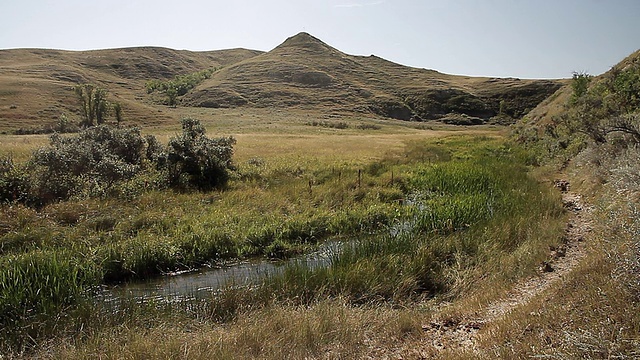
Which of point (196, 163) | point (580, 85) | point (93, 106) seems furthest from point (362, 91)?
point (196, 163)

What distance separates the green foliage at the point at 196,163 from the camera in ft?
68.0

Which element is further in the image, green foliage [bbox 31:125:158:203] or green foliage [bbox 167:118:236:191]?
green foliage [bbox 167:118:236:191]

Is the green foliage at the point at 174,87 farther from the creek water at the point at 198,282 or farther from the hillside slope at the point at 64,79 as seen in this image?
the creek water at the point at 198,282

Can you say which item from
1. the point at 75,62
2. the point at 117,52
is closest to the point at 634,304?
the point at 75,62

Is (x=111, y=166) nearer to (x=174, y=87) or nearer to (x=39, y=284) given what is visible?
(x=39, y=284)

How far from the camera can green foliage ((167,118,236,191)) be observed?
20719 millimetres

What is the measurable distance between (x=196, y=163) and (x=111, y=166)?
432cm

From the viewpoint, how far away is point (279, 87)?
446 ft

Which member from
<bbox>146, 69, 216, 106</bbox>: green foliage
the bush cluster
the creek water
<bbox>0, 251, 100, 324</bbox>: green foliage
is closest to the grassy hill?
<bbox>146, 69, 216, 106</bbox>: green foliage

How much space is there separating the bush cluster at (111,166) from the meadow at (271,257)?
123 centimetres

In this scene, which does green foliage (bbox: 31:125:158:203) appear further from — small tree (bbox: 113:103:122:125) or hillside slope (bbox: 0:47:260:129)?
small tree (bbox: 113:103:122:125)

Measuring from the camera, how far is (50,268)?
911 cm

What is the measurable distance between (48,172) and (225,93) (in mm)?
112746

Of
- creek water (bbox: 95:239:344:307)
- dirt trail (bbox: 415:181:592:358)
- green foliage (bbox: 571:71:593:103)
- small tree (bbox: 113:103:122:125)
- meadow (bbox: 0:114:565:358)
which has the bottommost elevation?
creek water (bbox: 95:239:344:307)
